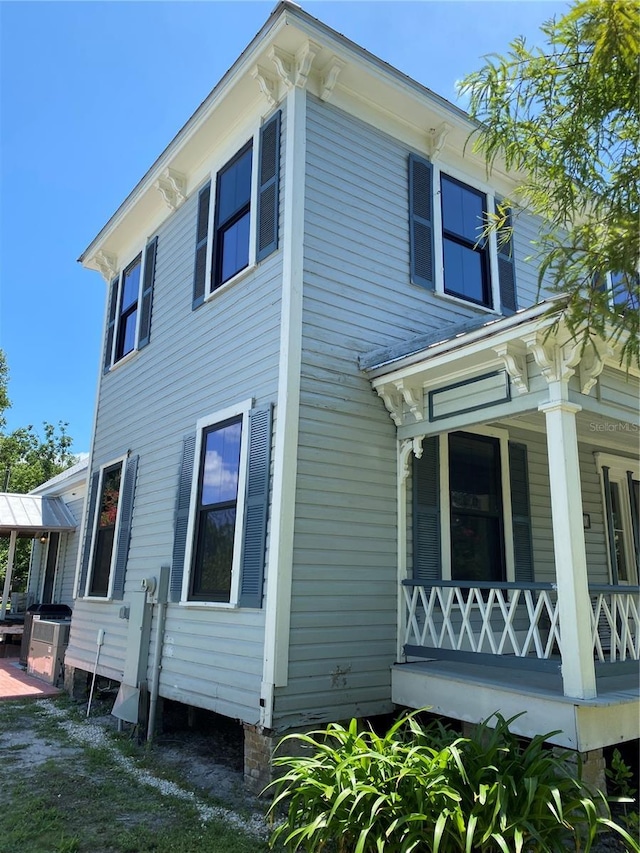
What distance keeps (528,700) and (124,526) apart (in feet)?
19.4

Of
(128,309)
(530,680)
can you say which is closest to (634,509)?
(530,680)

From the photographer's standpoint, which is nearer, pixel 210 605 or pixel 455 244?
pixel 210 605

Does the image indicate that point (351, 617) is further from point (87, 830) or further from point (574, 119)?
point (574, 119)

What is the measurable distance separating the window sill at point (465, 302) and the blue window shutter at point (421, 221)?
14 cm

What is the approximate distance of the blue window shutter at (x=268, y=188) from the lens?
20.9 feet

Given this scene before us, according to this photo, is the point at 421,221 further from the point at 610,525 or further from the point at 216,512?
the point at 610,525

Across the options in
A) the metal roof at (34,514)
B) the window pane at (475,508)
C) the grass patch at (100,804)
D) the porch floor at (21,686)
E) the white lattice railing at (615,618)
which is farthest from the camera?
the metal roof at (34,514)

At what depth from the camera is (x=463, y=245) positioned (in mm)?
7836

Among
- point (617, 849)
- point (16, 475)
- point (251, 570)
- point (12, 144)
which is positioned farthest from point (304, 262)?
point (16, 475)

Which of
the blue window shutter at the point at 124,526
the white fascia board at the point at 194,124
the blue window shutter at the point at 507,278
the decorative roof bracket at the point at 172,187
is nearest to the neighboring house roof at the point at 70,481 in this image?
the blue window shutter at the point at 124,526

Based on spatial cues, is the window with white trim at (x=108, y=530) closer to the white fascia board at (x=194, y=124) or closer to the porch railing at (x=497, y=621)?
the white fascia board at (x=194, y=124)

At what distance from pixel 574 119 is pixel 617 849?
4561mm

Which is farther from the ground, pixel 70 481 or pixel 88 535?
pixel 70 481

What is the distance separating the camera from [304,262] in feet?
19.9
